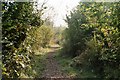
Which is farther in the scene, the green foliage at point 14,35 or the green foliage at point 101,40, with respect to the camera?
the green foliage at point 101,40

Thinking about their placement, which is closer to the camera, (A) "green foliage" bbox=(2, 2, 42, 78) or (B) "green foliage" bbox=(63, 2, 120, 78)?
(A) "green foliage" bbox=(2, 2, 42, 78)

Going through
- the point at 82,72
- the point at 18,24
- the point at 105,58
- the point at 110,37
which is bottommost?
the point at 82,72

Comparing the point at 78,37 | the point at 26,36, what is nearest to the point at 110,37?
the point at 26,36

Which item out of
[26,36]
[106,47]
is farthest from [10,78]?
[106,47]

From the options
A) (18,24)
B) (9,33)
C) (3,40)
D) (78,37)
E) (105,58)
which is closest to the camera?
(3,40)

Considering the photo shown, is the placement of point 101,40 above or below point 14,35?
below

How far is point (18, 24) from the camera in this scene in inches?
268

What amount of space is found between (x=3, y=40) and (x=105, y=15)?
12.5 ft

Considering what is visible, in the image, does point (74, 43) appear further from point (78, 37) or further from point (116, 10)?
point (116, 10)

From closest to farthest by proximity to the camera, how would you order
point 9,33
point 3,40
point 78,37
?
1. point 3,40
2. point 9,33
3. point 78,37

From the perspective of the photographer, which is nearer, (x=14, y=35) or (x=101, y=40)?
(x=14, y=35)

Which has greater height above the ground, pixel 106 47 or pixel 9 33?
pixel 9 33

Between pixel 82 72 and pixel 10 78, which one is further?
pixel 82 72

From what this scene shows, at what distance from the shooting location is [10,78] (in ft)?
19.3
